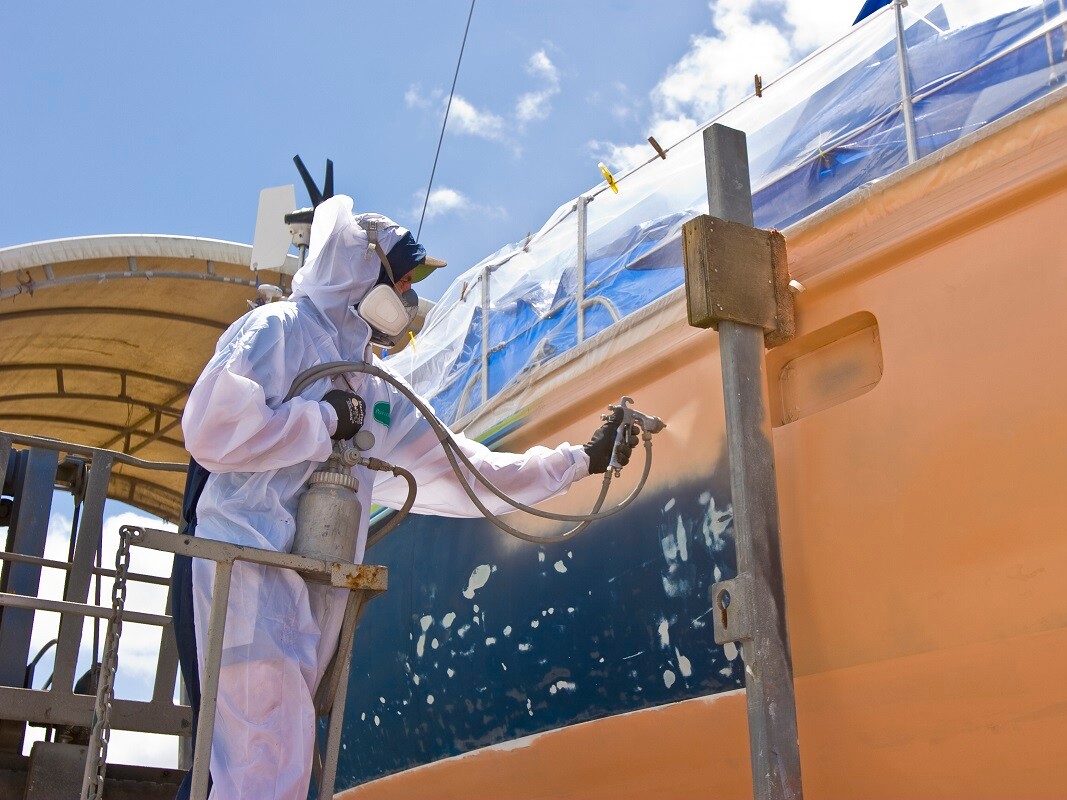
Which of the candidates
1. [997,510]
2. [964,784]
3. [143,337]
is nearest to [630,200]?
[997,510]

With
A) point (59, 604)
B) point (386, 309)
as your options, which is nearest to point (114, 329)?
point (59, 604)

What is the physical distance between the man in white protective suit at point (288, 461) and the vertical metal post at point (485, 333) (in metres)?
1.00

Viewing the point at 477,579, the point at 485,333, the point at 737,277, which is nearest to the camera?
the point at 737,277

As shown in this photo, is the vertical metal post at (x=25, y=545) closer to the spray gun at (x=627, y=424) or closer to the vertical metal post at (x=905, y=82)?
the spray gun at (x=627, y=424)

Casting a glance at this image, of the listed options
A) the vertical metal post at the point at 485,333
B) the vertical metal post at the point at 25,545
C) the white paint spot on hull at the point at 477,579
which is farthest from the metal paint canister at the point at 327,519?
the vertical metal post at the point at 25,545

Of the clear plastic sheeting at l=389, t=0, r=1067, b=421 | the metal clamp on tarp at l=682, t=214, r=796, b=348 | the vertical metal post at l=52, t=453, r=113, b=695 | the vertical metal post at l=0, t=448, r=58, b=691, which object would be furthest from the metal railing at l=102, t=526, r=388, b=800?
the vertical metal post at l=0, t=448, r=58, b=691

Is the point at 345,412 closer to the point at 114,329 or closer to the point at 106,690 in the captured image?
the point at 106,690

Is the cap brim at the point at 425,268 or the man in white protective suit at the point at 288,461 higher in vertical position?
the cap brim at the point at 425,268

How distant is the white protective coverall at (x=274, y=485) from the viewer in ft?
8.36

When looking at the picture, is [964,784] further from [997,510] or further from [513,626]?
[513,626]

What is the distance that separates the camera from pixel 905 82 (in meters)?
2.95

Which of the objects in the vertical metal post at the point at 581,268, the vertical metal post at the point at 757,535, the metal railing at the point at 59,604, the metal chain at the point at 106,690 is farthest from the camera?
the metal railing at the point at 59,604

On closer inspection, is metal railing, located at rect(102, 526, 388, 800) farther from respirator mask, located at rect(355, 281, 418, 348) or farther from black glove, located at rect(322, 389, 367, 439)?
respirator mask, located at rect(355, 281, 418, 348)

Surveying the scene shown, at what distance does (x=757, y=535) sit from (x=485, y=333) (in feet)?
6.52
